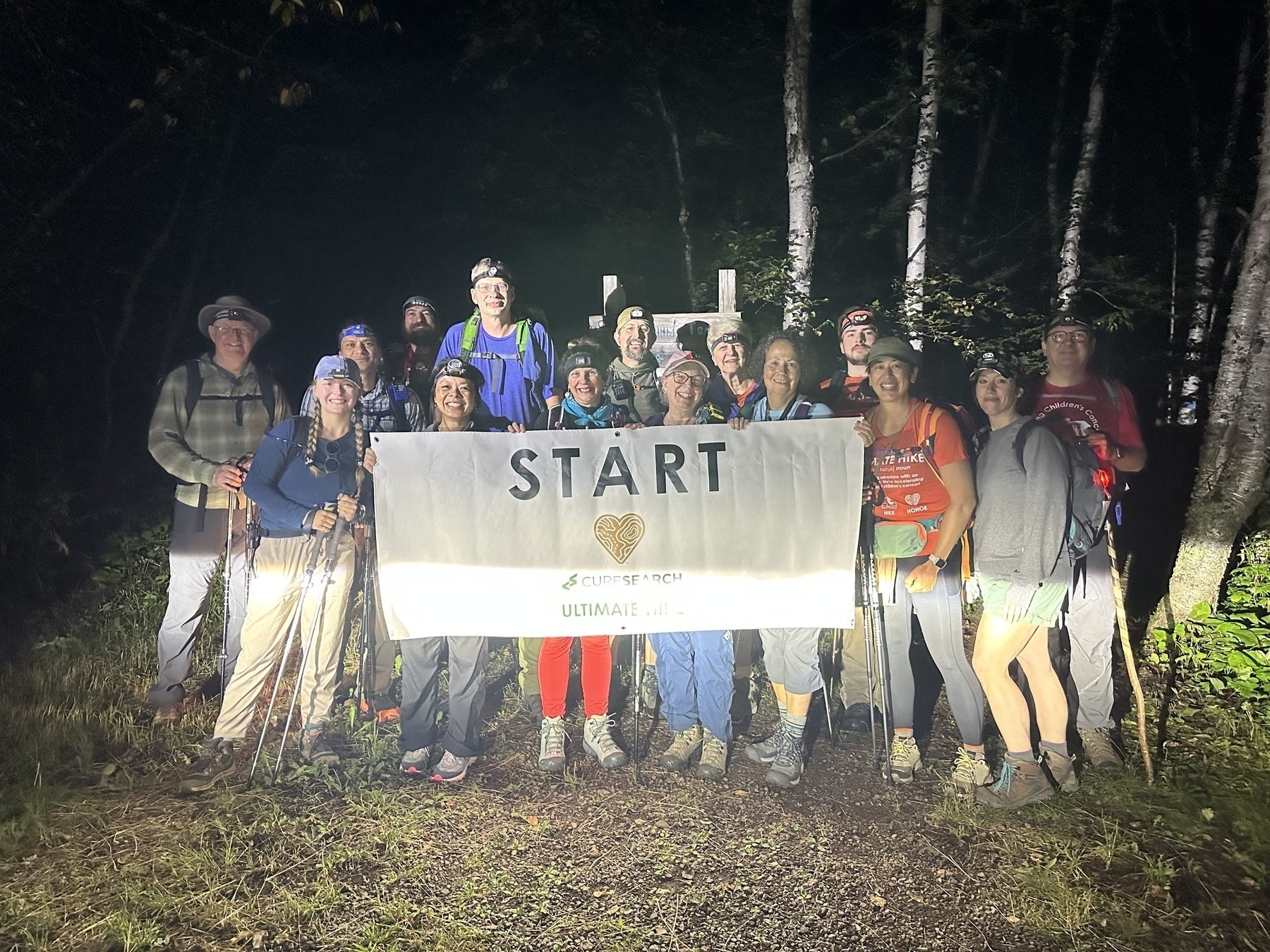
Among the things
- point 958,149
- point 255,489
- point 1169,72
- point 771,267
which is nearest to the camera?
point 255,489

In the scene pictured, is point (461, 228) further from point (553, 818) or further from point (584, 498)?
point (553, 818)

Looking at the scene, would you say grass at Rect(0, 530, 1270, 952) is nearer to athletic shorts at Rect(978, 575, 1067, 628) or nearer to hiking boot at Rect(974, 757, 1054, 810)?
hiking boot at Rect(974, 757, 1054, 810)

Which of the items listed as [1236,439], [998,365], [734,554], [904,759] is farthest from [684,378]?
[1236,439]

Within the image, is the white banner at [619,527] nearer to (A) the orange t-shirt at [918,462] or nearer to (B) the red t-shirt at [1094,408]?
(A) the orange t-shirt at [918,462]

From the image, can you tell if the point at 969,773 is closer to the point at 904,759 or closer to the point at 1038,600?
the point at 904,759

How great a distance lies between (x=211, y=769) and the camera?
173 inches

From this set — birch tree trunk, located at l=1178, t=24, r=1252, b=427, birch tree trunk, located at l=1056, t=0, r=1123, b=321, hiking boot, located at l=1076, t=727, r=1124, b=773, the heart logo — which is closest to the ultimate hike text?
the heart logo

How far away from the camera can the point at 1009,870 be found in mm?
3588

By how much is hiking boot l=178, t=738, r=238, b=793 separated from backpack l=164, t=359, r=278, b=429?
174 centimetres

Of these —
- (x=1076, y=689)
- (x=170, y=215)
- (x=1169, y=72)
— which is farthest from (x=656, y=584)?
(x=1169, y=72)

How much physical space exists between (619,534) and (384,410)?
1609mm

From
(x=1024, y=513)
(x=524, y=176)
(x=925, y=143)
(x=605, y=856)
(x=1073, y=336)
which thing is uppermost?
(x=524, y=176)

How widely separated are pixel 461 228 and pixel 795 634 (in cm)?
1265

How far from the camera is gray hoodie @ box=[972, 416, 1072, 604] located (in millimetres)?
4062
